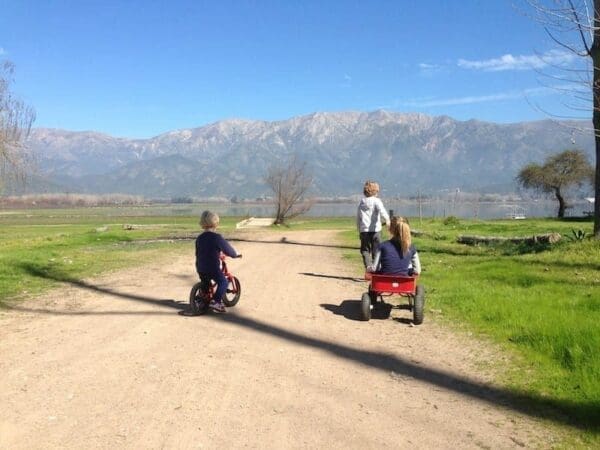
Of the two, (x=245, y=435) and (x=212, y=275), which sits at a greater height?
(x=212, y=275)

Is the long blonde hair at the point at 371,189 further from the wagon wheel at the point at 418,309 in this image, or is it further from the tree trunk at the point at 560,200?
the tree trunk at the point at 560,200

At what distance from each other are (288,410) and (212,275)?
3.96 metres

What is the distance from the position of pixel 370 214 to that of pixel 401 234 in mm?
2729

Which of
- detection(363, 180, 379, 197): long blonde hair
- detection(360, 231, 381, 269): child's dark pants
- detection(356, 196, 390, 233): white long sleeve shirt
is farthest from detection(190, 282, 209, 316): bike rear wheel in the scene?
detection(363, 180, 379, 197): long blonde hair

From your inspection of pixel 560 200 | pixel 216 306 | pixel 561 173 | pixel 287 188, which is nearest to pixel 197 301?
pixel 216 306

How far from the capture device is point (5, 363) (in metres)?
5.81

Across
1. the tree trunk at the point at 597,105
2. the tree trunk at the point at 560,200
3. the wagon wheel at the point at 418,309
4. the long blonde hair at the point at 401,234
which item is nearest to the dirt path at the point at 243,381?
the wagon wheel at the point at 418,309

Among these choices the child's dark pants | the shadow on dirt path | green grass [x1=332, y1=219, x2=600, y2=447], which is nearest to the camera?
the shadow on dirt path

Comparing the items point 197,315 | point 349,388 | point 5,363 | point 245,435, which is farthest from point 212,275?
point 245,435

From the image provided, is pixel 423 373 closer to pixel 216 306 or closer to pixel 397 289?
pixel 397 289

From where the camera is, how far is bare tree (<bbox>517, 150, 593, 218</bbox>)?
64.1 m

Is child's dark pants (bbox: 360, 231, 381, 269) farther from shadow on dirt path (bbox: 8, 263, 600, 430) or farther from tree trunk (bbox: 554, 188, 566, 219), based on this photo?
tree trunk (bbox: 554, 188, 566, 219)

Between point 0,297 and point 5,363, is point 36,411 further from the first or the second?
point 0,297

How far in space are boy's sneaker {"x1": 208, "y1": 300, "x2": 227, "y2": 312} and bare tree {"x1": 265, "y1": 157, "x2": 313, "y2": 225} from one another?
42936mm
